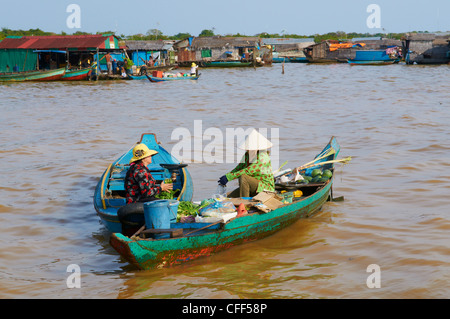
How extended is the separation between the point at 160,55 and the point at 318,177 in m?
36.7

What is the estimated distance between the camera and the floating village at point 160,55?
3048 centimetres

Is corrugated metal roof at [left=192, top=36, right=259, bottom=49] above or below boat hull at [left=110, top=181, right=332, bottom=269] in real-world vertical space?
above

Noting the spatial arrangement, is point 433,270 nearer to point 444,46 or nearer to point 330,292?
point 330,292

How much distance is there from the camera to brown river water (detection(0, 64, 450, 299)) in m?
5.14

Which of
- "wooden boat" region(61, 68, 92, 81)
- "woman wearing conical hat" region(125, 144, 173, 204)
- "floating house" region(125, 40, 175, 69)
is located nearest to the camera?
"woman wearing conical hat" region(125, 144, 173, 204)

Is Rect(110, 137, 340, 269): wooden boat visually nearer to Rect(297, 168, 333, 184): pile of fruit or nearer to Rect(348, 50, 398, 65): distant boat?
Rect(297, 168, 333, 184): pile of fruit

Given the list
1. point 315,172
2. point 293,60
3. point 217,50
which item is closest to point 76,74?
point 217,50

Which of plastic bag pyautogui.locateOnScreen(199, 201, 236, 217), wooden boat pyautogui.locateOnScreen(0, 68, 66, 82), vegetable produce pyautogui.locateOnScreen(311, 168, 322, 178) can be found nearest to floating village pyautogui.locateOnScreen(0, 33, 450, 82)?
wooden boat pyautogui.locateOnScreen(0, 68, 66, 82)

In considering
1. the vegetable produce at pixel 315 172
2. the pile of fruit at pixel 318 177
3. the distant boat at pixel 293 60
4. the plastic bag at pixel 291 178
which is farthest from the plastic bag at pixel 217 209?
the distant boat at pixel 293 60

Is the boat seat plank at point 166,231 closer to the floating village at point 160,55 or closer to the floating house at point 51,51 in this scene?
the floating village at point 160,55

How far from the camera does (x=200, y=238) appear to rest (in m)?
5.34

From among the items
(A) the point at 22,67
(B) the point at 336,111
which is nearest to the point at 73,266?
(B) the point at 336,111

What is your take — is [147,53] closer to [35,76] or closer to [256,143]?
[35,76]

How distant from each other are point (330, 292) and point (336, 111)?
13604mm
